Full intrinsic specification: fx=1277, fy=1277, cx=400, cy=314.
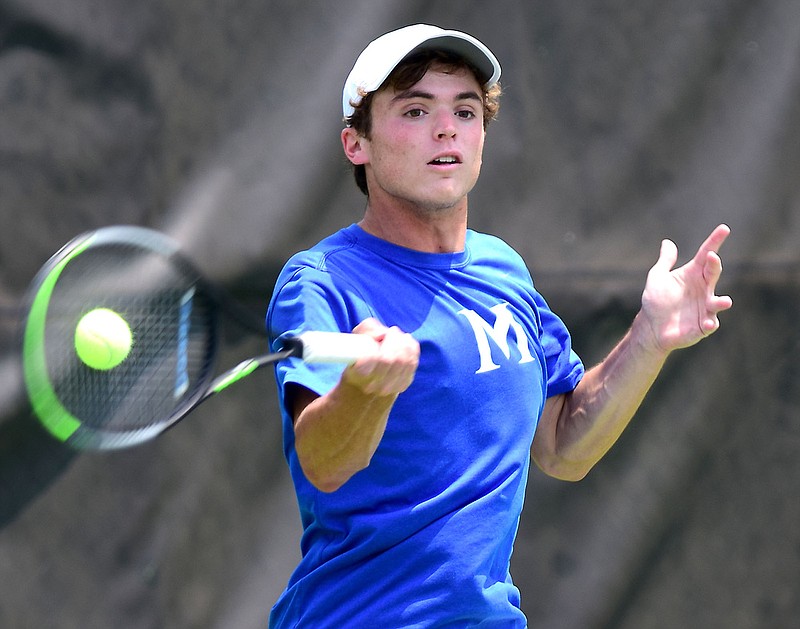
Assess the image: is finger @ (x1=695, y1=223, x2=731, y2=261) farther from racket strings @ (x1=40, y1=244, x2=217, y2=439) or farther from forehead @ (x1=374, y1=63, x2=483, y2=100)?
racket strings @ (x1=40, y1=244, x2=217, y2=439)

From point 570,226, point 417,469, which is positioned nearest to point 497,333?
point 417,469

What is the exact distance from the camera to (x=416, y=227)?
226 centimetres

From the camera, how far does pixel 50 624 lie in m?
3.08

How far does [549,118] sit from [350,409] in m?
1.75

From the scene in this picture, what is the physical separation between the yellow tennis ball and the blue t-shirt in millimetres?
250

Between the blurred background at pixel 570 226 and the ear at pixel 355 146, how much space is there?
2.99 feet

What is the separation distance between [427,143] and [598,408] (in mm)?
605

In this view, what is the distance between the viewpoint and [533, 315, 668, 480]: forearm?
2354mm

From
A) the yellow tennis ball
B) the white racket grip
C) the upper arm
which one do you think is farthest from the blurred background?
the white racket grip

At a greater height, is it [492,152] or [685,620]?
[492,152]

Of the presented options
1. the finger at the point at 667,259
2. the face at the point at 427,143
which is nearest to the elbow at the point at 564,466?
the finger at the point at 667,259

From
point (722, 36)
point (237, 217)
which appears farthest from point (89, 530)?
point (722, 36)

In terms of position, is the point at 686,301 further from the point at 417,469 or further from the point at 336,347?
the point at 336,347

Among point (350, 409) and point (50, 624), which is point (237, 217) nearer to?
point (50, 624)
